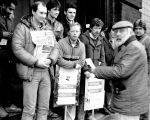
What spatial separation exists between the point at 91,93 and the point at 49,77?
1099 mm

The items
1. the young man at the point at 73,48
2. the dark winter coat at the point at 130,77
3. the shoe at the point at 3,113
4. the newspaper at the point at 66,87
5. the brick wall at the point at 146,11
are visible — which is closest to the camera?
the dark winter coat at the point at 130,77

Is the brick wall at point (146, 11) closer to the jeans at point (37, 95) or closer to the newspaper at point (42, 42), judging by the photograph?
the newspaper at point (42, 42)

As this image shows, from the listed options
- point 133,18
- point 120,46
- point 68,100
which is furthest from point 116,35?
point 133,18

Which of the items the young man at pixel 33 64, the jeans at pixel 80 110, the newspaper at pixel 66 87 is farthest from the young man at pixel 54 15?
the jeans at pixel 80 110

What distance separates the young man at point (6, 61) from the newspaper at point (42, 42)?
1.71 feet

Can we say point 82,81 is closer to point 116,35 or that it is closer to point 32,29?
point 32,29

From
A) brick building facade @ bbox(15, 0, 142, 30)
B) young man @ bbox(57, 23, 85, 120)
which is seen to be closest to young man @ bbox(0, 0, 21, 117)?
young man @ bbox(57, 23, 85, 120)

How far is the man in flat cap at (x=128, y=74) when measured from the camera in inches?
126

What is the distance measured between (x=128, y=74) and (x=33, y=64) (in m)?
1.47

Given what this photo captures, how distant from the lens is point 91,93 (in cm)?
502

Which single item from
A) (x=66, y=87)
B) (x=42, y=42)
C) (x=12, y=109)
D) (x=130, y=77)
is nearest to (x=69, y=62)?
(x=66, y=87)

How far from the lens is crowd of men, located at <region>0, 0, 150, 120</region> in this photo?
328 cm

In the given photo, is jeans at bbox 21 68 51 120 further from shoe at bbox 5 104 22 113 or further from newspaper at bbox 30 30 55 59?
shoe at bbox 5 104 22 113

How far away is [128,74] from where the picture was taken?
3.22 m
